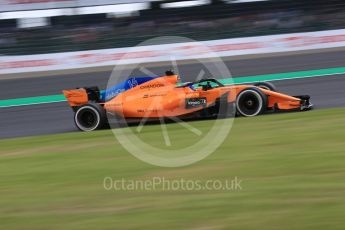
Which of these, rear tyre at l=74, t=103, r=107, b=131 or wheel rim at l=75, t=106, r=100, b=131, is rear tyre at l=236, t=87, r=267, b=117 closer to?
rear tyre at l=74, t=103, r=107, b=131

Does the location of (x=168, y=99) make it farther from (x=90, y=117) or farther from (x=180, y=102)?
(x=90, y=117)

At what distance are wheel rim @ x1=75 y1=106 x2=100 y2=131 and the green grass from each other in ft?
6.79

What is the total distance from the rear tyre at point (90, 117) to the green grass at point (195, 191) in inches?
78.4

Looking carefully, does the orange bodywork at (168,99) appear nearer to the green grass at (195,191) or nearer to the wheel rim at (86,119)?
the wheel rim at (86,119)

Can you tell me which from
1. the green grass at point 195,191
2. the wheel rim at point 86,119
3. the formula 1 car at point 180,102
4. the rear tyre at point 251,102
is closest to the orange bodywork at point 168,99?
the formula 1 car at point 180,102

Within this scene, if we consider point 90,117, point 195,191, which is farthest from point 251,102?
point 195,191

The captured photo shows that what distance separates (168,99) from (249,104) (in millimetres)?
1259

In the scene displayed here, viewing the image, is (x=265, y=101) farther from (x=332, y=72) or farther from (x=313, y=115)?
(x=332, y=72)

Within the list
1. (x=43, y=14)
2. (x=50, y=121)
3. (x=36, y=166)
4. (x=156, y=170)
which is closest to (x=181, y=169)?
(x=156, y=170)

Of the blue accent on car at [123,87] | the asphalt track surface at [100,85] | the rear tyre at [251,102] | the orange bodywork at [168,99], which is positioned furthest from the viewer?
the asphalt track surface at [100,85]

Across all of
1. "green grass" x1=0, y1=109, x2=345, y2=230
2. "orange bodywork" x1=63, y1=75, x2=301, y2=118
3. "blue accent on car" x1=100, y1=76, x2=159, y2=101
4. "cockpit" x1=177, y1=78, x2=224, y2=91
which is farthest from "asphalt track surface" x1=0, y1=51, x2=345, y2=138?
"green grass" x1=0, y1=109, x2=345, y2=230

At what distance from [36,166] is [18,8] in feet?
54.9

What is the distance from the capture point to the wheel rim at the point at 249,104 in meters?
9.27

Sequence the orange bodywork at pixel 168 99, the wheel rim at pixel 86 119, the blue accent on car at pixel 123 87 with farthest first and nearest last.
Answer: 1. the wheel rim at pixel 86 119
2. the blue accent on car at pixel 123 87
3. the orange bodywork at pixel 168 99
